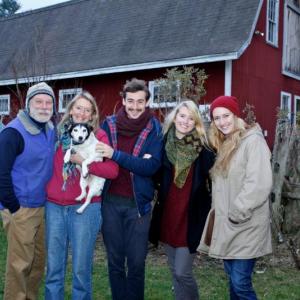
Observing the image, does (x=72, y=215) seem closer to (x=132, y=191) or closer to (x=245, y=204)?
(x=132, y=191)

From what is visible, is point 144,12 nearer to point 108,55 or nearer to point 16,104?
point 108,55

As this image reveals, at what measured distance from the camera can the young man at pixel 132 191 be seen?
13.4 feet

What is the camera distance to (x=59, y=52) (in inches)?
700

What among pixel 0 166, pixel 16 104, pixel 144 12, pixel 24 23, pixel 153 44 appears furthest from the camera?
pixel 24 23

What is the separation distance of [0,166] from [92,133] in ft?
2.66

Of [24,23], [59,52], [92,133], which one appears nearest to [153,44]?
[59,52]

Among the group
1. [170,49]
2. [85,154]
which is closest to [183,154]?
[85,154]

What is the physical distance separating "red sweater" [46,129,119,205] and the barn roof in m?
7.37

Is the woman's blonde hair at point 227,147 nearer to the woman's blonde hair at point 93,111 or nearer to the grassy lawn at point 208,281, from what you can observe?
the woman's blonde hair at point 93,111

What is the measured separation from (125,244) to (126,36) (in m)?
12.9

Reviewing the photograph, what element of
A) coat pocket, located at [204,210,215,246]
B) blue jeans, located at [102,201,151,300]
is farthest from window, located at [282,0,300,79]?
blue jeans, located at [102,201,151,300]

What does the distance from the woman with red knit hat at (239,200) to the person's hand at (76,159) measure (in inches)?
44.3

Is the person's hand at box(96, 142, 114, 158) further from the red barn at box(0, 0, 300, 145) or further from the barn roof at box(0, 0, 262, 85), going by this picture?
the red barn at box(0, 0, 300, 145)

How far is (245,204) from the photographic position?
3.62m
